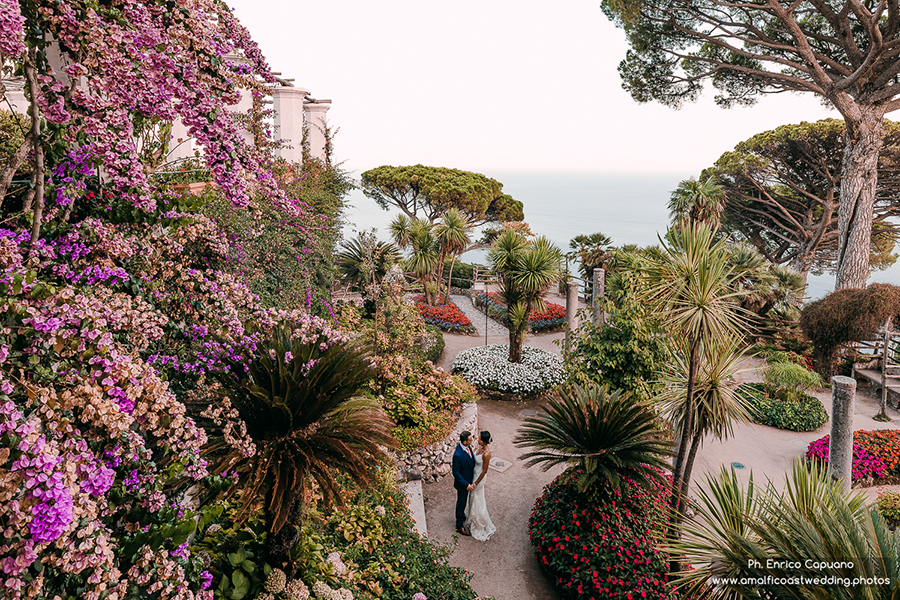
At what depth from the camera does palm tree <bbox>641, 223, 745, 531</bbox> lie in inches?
187

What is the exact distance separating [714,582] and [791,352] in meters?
12.5

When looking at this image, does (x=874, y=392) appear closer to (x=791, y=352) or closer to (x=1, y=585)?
(x=791, y=352)

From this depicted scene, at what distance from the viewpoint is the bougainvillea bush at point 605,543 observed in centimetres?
463

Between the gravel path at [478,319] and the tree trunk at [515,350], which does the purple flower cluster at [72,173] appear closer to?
the tree trunk at [515,350]

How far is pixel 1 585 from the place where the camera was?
4.44ft

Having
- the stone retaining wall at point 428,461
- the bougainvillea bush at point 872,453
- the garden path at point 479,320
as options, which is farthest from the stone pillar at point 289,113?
→ the bougainvillea bush at point 872,453

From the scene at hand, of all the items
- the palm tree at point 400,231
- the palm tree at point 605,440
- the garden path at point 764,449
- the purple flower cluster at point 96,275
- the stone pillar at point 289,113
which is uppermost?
the stone pillar at point 289,113

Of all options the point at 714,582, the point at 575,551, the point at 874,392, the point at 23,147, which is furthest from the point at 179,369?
the point at 874,392

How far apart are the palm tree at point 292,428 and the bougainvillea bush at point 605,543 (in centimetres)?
283

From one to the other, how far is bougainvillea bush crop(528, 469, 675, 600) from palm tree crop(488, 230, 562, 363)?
5.71 meters

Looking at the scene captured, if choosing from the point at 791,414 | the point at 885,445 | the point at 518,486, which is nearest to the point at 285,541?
the point at 518,486

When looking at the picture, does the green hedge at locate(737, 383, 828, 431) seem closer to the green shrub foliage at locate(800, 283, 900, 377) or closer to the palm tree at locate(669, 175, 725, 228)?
the green shrub foliage at locate(800, 283, 900, 377)

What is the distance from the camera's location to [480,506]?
5.77 metres

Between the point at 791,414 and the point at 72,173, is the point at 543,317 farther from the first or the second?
the point at 72,173
